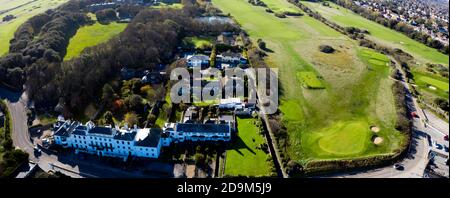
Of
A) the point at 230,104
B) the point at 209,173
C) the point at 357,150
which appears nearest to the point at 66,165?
the point at 209,173

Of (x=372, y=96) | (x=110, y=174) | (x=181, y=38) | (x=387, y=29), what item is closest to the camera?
(x=110, y=174)

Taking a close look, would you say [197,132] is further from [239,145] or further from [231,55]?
[231,55]

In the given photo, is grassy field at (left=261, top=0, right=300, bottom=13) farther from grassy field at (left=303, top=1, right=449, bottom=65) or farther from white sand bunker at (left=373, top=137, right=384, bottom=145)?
white sand bunker at (left=373, top=137, right=384, bottom=145)

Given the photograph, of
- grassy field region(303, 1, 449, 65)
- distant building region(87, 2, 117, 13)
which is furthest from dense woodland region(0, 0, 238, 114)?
grassy field region(303, 1, 449, 65)

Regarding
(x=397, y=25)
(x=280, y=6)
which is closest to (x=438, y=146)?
(x=397, y=25)

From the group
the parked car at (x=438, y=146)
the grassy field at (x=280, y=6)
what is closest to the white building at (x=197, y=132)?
the parked car at (x=438, y=146)

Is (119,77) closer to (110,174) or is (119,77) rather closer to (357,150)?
(110,174)
